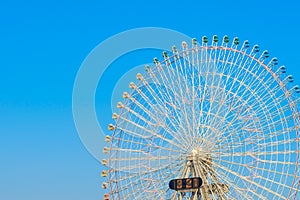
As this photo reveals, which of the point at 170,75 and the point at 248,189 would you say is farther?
the point at 170,75

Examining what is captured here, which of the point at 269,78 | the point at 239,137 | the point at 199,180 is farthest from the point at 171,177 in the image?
the point at 269,78

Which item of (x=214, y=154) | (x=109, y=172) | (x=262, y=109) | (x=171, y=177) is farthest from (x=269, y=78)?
(x=109, y=172)

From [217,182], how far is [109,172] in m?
8.95

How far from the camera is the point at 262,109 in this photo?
57.9 m

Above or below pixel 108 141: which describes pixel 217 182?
below

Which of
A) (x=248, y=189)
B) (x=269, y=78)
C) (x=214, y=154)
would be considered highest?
(x=269, y=78)

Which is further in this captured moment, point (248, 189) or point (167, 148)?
point (167, 148)

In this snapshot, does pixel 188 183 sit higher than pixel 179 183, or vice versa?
pixel 179 183

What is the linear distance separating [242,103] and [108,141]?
37.9ft

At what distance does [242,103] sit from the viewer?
5872 centimetres

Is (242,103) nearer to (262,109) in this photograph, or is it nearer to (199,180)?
(262,109)

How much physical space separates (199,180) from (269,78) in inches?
392

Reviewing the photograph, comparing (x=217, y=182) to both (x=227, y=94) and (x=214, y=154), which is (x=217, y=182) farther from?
(x=227, y=94)

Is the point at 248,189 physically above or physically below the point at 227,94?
below
